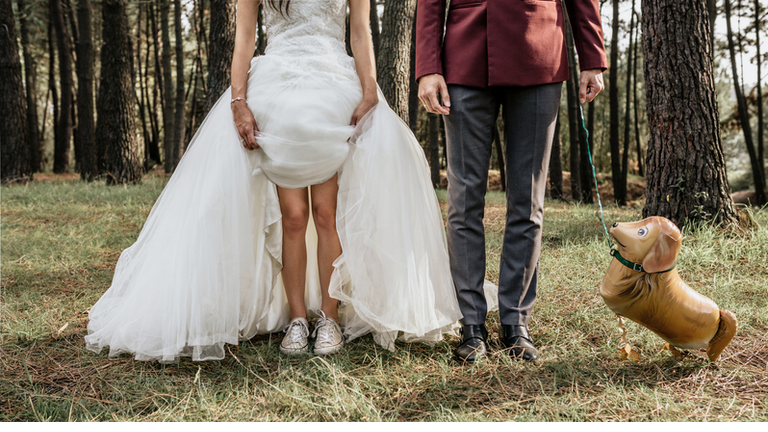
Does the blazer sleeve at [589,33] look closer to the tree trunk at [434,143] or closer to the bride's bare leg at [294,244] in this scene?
the bride's bare leg at [294,244]

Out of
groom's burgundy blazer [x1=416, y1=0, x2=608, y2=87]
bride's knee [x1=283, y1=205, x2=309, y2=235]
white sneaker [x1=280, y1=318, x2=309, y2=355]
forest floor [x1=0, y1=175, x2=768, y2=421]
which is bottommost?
forest floor [x1=0, y1=175, x2=768, y2=421]

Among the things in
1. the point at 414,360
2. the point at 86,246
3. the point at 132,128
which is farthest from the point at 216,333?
the point at 132,128

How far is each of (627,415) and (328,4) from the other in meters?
2.26

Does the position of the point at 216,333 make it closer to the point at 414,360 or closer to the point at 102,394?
the point at 102,394

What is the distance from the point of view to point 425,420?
1.86 metres

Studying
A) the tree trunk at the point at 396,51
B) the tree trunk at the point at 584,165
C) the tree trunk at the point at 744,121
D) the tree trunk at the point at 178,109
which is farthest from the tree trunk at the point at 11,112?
the tree trunk at the point at 744,121

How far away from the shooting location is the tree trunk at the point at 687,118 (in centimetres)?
438

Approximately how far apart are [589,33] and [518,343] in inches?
58.9

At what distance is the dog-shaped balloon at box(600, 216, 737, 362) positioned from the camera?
1988 mm

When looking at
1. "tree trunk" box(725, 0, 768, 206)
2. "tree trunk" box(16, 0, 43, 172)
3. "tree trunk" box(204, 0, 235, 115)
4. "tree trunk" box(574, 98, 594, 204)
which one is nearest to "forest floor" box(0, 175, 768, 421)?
"tree trunk" box(204, 0, 235, 115)

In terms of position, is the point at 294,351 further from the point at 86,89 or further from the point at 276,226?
the point at 86,89

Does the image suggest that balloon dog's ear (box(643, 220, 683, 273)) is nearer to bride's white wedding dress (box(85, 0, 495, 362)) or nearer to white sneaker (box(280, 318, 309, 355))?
bride's white wedding dress (box(85, 0, 495, 362))

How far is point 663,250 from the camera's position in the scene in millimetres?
1978

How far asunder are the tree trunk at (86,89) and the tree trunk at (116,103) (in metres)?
1.23
